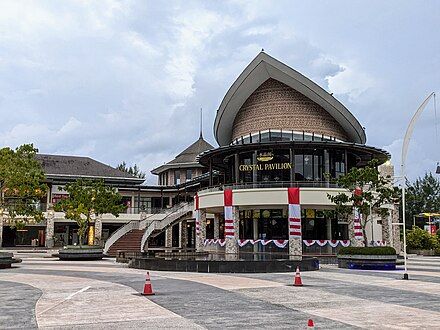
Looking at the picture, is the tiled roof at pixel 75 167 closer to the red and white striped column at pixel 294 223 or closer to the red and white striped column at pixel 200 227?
the red and white striped column at pixel 200 227

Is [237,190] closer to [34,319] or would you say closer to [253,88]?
[253,88]

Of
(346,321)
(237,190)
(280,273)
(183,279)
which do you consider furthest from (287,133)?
(346,321)

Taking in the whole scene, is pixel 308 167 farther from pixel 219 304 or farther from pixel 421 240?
Answer: pixel 219 304

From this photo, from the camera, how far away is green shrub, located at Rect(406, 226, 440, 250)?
170 feet

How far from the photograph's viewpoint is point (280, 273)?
23469mm

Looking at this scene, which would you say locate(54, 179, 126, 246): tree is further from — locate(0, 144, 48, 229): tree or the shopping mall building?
locate(0, 144, 48, 229): tree

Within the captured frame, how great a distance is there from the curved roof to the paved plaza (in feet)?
79.6

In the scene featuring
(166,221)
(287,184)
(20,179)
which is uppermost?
(287,184)

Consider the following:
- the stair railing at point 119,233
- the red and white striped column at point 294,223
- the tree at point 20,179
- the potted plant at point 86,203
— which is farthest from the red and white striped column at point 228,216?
the tree at point 20,179

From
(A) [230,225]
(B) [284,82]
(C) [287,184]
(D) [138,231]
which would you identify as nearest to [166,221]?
(D) [138,231]

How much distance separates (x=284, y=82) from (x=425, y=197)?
5226cm

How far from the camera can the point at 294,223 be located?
3519 cm

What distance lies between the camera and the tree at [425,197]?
81312 millimetres

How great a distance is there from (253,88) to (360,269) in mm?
22568
